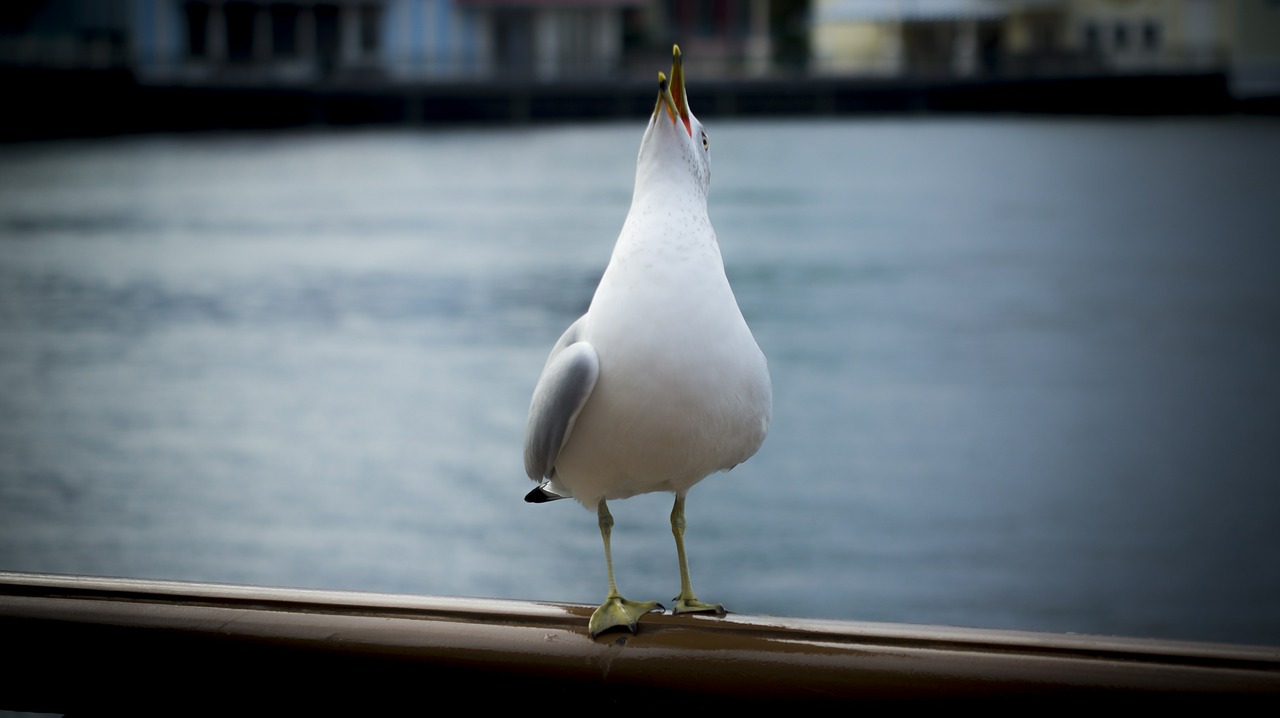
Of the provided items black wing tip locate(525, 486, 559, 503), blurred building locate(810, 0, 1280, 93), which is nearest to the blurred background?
blurred building locate(810, 0, 1280, 93)

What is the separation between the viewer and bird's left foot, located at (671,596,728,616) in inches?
53.7

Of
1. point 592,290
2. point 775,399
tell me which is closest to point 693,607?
point 775,399

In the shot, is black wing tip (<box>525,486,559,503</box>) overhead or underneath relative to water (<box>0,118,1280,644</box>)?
overhead

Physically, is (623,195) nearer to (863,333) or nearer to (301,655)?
(863,333)

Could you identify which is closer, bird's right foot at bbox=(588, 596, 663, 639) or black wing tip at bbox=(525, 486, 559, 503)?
bird's right foot at bbox=(588, 596, 663, 639)

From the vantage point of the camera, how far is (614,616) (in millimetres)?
1246

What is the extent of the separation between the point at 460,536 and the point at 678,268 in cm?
842

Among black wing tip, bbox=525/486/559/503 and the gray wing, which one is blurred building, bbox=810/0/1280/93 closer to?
black wing tip, bbox=525/486/559/503

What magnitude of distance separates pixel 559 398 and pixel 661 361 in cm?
10

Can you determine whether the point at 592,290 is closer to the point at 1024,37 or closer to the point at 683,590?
the point at 683,590

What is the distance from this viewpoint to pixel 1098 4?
47781 mm

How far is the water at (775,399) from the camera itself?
30.3ft

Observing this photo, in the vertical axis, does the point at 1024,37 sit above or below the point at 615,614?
above

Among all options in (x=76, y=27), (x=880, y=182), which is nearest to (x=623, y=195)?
(x=880, y=182)
